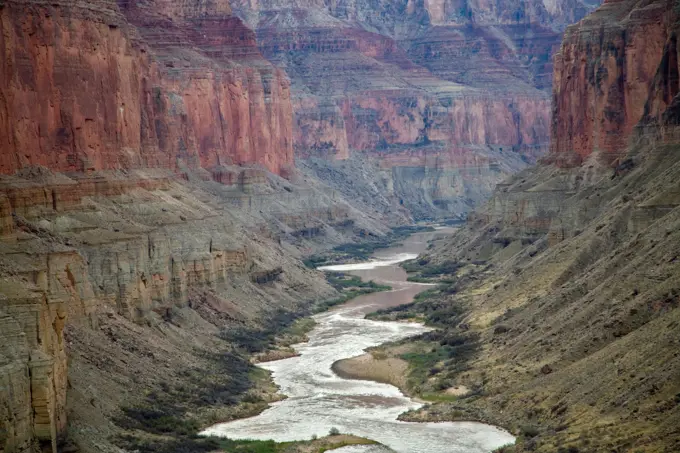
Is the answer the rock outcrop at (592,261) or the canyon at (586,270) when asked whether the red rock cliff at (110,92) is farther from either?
the rock outcrop at (592,261)

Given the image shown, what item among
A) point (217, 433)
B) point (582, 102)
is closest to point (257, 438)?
point (217, 433)

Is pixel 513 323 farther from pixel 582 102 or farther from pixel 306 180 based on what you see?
pixel 306 180

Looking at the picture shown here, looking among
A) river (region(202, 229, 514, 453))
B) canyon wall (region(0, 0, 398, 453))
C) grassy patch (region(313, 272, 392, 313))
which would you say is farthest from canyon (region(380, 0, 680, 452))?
canyon wall (region(0, 0, 398, 453))

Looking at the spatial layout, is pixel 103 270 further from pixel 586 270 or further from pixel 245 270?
pixel 245 270

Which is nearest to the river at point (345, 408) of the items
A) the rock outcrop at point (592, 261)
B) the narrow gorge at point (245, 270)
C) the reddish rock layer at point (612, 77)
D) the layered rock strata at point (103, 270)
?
the narrow gorge at point (245, 270)

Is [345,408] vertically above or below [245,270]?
above

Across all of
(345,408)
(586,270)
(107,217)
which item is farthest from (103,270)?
(586,270)

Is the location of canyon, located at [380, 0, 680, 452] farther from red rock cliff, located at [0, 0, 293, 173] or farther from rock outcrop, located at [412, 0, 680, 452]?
red rock cliff, located at [0, 0, 293, 173]
